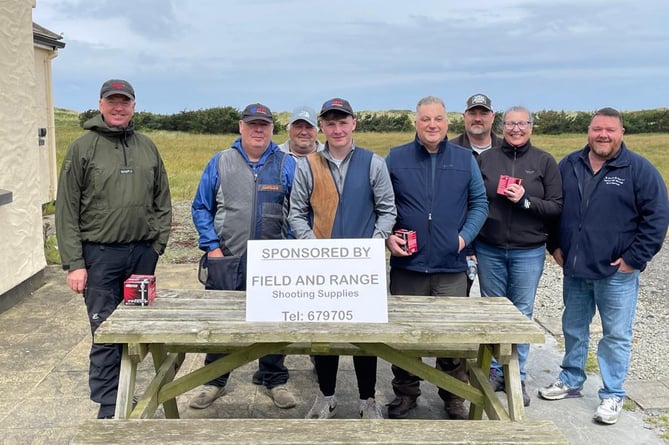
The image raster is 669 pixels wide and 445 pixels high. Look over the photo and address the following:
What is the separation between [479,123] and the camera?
476cm

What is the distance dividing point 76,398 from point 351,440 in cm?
257

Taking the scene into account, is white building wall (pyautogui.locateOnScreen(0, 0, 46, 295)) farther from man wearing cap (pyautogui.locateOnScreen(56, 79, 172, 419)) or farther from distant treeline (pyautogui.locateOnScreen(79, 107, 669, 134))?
distant treeline (pyautogui.locateOnScreen(79, 107, 669, 134))

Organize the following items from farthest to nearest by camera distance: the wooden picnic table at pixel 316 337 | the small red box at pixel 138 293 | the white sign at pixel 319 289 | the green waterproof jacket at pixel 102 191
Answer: the green waterproof jacket at pixel 102 191
the small red box at pixel 138 293
the white sign at pixel 319 289
the wooden picnic table at pixel 316 337

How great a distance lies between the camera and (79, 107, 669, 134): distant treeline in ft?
171

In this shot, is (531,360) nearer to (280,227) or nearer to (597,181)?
(597,181)

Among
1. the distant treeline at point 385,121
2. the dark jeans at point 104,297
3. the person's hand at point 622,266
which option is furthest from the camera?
the distant treeline at point 385,121

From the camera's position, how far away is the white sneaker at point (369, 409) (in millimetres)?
3941

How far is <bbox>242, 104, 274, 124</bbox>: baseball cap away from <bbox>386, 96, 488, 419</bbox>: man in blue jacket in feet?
2.95

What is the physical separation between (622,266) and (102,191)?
3.50 m

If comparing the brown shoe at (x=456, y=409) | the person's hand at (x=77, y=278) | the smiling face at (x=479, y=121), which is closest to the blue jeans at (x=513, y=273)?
the brown shoe at (x=456, y=409)

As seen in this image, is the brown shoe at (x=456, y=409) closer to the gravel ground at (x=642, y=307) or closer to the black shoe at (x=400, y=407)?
the black shoe at (x=400, y=407)

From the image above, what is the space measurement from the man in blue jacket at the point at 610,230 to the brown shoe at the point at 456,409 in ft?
3.02

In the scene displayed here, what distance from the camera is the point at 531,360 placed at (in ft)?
17.3

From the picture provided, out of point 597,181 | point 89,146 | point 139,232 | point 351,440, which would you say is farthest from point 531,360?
point 89,146
